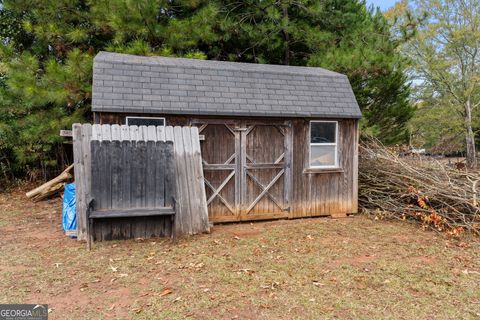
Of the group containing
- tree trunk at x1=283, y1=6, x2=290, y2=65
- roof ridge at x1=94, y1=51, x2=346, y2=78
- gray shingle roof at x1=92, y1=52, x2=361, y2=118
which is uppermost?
tree trunk at x1=283, y1=6, x2=290, y2=65

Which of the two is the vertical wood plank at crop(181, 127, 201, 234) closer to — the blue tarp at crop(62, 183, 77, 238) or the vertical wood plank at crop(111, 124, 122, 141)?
the vertical wood plank at crop(111, 124, 122, 141)

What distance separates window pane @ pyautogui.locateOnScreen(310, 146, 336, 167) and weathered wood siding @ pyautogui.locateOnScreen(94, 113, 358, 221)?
19cm

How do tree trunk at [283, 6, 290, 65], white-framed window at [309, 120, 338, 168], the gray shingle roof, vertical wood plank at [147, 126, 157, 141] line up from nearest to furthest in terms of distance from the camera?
vertical wood plank at [147, 126, 157, 141]
the gray shingle roof
white-framed window at [309, 120, 338, 168]
tree trunk at [283, 6, 290, 65]

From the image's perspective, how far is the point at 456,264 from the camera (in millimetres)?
5223

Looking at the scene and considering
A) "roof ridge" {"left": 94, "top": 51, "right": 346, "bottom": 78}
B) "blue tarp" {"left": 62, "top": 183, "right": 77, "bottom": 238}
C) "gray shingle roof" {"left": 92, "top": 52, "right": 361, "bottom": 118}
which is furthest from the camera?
"roof ridge" {"left": 94, "top": 51, "right": 346, "bottom": 78}

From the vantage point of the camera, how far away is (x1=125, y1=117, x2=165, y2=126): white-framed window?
23.1 feet

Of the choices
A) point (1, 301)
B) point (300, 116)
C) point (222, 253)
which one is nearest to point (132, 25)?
point (300, 116)

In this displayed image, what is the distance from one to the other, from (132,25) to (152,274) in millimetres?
8274

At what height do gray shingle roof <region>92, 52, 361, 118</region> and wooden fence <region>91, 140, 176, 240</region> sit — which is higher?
gray shingle roof <region>92, 52, 361, 118</region>

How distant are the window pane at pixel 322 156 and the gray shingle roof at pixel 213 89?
2.71 feet

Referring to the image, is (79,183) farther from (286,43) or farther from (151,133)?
(286,43)

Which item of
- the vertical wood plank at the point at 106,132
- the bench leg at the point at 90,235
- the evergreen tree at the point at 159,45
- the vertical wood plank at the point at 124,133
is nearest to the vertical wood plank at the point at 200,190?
the vertical wood plank at the point at 124,133

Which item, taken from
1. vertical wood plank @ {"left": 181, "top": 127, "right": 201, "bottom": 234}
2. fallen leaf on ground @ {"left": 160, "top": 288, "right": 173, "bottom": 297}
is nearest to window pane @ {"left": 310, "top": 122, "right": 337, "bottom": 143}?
vertical wood plank @ {"left": 181, "top": 127, "right": 201, "bottom": 234}

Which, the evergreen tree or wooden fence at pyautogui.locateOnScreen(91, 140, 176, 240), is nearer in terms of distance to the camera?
wooden fence at pyautogui.locateOnScreen(91, 140, 176, 240)
